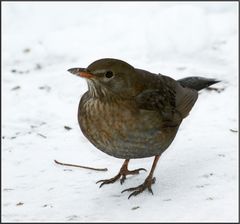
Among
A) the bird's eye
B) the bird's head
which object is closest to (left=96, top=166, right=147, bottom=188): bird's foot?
the bird's head

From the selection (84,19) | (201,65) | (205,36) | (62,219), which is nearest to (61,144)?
(62,219)

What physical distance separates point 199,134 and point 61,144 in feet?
4.87

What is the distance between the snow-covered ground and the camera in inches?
222

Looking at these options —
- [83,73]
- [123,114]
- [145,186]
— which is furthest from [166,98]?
[83,73]

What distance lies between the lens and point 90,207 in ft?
18.4

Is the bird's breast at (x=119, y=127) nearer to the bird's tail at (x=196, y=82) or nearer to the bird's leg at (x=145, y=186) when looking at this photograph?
the bird's leg at (x=145, y=186)

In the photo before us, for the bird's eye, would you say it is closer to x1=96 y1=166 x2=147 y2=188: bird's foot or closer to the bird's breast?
the bird's breast

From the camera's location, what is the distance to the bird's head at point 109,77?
5578 millimetres

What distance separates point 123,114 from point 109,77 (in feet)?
1.13

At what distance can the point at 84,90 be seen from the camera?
343 inches

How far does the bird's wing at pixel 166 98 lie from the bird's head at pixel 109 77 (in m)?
0.14

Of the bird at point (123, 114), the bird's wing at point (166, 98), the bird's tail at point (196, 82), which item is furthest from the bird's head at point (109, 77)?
the bird's tail at point (196, 82)

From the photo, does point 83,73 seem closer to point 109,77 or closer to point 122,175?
point 109,77

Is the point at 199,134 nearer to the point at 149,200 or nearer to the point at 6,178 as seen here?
the point at 149,200
